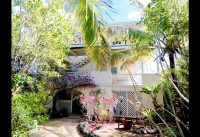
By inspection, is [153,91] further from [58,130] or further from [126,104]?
[58,130]

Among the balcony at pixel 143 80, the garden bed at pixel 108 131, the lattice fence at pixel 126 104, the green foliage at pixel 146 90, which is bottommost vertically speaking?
the garden bed at pixel 108 131

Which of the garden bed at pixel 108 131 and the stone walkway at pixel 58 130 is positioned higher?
the stone walkway at pixel 58 130

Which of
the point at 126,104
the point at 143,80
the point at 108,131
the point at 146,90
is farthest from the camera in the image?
the point at 126,104

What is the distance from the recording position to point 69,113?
18078mm

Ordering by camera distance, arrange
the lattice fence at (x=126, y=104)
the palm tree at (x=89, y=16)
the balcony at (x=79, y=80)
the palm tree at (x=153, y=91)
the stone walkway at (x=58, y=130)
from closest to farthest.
A: the palm tree at (x=89, y=16), the stone walkway at (x=58, y=130), the palm tree at (x=153, y=91), the lattice fence at (x=126, y=104), the balcony at (x=79, y=80)

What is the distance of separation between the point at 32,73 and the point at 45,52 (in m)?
2.89

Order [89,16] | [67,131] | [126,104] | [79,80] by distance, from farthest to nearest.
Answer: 1. [79,80]
2. [126,104]
3. [67,131]
4. [89,16]

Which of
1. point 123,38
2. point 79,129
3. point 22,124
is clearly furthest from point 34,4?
point 79,129

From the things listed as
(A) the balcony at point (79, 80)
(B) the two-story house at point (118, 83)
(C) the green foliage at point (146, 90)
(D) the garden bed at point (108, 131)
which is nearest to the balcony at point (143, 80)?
(B) the two-story house at point (118, 83)

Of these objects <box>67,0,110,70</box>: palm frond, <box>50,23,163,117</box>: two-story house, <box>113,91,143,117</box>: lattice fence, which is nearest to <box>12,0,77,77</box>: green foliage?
<box>67,0,110,70</box>: palm frond

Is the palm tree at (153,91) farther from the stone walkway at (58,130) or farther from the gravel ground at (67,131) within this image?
the stone walkway at (58,130)

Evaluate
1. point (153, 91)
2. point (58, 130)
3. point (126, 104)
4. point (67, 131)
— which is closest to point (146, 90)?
point (153, 91)

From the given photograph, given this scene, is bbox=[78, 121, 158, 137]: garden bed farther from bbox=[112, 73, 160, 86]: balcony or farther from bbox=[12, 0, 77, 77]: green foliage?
bbox=[12, 0, 77, 77]: green foliage
